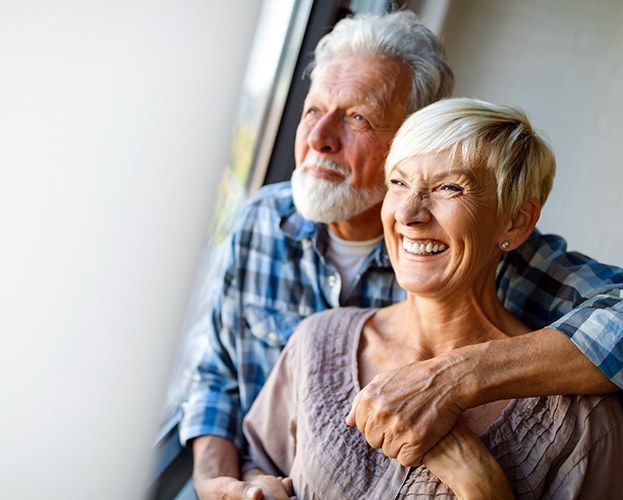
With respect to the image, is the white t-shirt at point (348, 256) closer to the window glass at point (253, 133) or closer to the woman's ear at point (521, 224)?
the window glass at point (253, 133)

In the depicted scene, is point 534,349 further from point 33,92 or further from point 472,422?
point 33,92

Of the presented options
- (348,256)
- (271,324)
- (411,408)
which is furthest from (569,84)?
(411,408)

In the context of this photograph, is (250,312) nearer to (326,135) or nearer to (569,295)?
(326,135)

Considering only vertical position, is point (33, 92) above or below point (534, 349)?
above

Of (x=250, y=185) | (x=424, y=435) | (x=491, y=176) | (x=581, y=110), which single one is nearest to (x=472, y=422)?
(x=424, y=435)

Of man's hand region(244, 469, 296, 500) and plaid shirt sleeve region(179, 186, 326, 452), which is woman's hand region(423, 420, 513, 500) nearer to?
man's hand region(244, 469, 296, 500)

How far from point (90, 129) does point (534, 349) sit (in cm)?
87

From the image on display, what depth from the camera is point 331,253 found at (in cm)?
194

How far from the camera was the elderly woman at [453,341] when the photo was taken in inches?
50.9

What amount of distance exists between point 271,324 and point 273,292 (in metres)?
0.09

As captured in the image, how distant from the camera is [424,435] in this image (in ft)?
4.12

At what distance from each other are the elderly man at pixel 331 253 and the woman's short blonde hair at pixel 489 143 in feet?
0.91

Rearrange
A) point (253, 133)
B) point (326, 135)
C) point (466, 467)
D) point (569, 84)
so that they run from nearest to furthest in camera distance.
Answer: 1. point (466, 467)
2. point (326, 135)
3. point (253, 133)
4. point (569, 84)

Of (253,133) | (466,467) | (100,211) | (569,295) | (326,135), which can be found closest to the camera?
(100,211)
